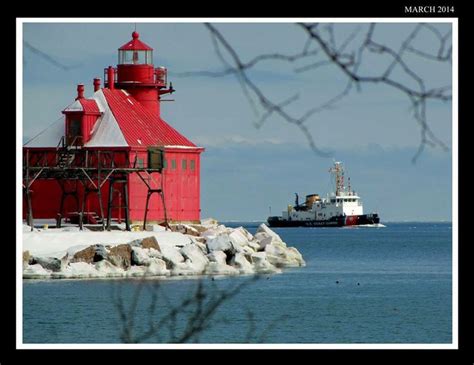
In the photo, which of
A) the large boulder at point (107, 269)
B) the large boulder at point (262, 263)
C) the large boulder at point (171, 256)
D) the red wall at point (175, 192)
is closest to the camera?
the large boulder at point (107, 269)

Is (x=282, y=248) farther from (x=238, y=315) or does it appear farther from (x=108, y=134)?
(x=238, y=315)

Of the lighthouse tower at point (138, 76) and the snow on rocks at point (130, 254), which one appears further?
the lighthouse tower at point (138, 76)

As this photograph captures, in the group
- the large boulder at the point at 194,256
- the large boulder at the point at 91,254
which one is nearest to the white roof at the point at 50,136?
the large boulder at the point at 194,256

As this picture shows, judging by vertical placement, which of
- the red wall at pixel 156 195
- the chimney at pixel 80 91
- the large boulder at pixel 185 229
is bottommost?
the large boulder at pixel 185 229

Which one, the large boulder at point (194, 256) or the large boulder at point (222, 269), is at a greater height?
the large boulder at point (194, 256)

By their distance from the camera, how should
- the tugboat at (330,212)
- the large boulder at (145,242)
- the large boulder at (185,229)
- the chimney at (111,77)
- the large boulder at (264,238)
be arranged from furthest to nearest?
1. the tugboat at (330,212)
2. the chimney at (111,77)
3. the large boulder at (264,238)
4. the large boulder at (185,229)
5. the large boulder at (145,242)

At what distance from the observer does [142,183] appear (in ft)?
156

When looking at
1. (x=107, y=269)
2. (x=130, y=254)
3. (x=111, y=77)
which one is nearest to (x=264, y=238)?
(x=111, y=77)

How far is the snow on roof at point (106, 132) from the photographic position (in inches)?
1898

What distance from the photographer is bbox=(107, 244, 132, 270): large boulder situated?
127ft

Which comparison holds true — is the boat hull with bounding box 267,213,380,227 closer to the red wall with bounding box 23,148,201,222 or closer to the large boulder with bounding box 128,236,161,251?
the red wall with bounding box 23,148,201,222

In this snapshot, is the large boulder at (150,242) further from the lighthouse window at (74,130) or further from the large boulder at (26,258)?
the lighthouse window at (74,130)

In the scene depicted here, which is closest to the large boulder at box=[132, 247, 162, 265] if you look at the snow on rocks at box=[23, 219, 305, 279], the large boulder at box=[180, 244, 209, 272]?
the snow on rocks at box=[23, 219, 305, 279]

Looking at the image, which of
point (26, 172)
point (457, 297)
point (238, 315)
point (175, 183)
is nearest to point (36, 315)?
point (238, 315)
